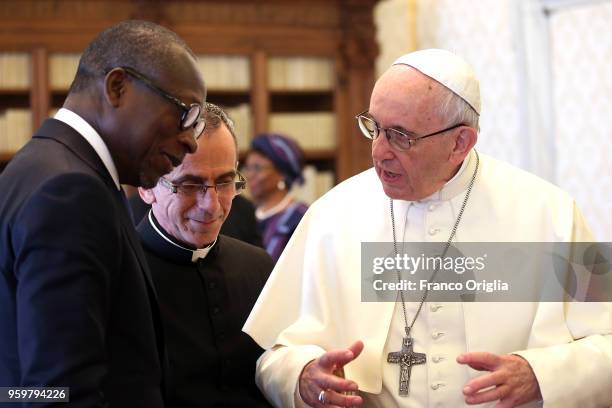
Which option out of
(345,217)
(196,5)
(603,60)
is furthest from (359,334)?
(196,5)

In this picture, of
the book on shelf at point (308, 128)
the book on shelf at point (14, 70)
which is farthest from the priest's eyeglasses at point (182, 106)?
the book on shelf at point (308, 128)

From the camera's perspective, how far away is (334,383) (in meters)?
2.39

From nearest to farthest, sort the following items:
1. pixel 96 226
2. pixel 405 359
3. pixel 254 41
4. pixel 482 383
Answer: pixel 96 226, pixel 482 383, pixel 405 359, pixel 254 41

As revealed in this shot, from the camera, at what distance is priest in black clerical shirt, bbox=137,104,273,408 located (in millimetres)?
2705

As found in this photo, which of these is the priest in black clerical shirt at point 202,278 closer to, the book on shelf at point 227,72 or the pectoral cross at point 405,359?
the pectoral cross at point 405,359

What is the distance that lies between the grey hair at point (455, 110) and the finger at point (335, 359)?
791 mm

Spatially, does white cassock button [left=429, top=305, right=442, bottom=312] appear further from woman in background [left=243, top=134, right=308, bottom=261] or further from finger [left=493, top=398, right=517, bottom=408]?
woman in background [left=243, top=134, right=308, bottom=261]

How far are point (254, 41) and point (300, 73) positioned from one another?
508mm

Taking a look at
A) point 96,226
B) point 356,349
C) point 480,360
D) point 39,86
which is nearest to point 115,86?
point 96,226

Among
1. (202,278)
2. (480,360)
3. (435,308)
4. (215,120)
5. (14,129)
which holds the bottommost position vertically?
(480,360)

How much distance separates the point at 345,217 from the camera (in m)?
2.90

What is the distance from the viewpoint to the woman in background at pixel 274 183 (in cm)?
556

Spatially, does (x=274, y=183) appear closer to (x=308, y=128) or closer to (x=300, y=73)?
(x=308, y=128)

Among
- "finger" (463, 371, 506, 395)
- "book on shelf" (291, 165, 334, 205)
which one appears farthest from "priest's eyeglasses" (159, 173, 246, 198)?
"book on shelf" (291, 165, 334, 205)
